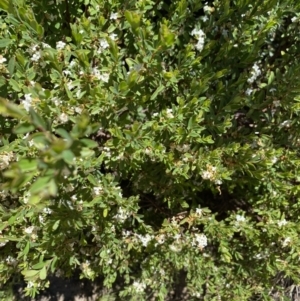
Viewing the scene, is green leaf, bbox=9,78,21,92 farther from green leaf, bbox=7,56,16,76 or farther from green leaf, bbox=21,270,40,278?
green leaf, bbox=21,270,40,278

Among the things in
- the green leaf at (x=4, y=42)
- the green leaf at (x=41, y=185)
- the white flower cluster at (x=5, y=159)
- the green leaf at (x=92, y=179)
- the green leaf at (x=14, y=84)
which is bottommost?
the green leaf at (x=41, y=185)

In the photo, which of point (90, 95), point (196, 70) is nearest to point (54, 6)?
point (90, 95)

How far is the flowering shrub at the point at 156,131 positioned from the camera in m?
1.87

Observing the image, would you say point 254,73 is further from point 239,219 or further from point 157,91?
point 239,219

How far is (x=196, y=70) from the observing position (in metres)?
2.16

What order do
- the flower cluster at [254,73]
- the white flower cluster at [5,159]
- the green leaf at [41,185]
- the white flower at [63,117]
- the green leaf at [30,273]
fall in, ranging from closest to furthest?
the green leaf at [41,185]
the white flower at [63,117]
the white flower cluster at [5,159]
the green leaf at [30,273]
the flower cluster at [254,73]

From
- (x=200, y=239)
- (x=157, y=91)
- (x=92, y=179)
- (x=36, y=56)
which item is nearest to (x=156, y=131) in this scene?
(x=157, y=91)

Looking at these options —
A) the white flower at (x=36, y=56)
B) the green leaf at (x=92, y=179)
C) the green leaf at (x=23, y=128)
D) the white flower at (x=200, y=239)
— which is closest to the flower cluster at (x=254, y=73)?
the white flower at (x=200, y=239)

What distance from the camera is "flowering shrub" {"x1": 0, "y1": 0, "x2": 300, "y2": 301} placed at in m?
1.87

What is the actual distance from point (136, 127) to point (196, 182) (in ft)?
2.46

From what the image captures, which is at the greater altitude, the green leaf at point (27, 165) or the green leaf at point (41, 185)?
the green leaf at point (27, 165)

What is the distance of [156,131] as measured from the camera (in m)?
2.02

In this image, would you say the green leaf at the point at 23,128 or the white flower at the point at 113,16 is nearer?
the green leaf at the point at 23,128

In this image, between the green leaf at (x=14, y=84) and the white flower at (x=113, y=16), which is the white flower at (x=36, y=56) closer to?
the green leaf at (x=14, y=84)
